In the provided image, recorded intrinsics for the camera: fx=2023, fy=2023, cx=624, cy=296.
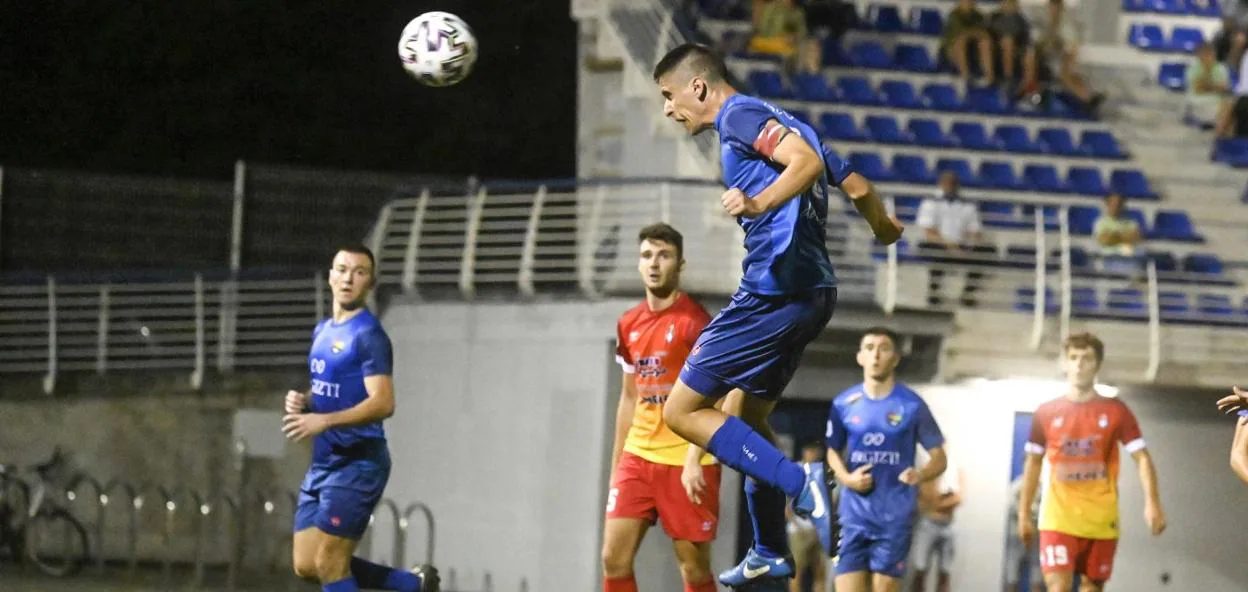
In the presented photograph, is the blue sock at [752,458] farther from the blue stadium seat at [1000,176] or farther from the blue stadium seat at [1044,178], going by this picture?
the blue stadium seat at [1044,178]

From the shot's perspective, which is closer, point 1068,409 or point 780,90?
point 1068,409

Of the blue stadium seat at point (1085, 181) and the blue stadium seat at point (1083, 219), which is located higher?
the blue stadium seat at point (1085, 181)

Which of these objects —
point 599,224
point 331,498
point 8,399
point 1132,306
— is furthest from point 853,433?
Answer: point 8,399

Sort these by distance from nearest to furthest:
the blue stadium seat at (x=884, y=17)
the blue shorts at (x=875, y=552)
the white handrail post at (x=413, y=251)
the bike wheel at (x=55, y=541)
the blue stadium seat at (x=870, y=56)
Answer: the blue shorts at (x=875, y=552) < the white handrail post at (x=413, y=251) < the bike wheel at (x=55, y=541) < the blue stadium seat at (x=870, y=56) < the blue stadium seat at (x=884, y=17)

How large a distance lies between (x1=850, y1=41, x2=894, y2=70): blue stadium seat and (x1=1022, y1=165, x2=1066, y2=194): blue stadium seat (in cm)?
203

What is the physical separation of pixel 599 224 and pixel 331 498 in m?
6.41

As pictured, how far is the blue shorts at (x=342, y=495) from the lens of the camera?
9.78 meters

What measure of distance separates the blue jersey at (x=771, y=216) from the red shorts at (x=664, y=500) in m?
2.03

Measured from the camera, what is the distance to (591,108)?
70.6 ft

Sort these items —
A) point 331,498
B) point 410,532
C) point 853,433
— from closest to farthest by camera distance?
point 331,498 → point 853,433 → point 410,532

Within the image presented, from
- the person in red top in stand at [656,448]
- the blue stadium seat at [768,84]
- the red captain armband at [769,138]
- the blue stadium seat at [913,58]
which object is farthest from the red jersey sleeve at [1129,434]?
the blue stadium seat at [913,58]

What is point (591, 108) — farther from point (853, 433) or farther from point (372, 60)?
point (853, 433)

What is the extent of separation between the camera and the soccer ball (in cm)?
1203

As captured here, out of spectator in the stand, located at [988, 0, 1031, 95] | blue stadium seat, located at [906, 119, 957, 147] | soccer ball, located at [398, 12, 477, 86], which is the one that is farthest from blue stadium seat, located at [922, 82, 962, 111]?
soccer ball, located at [398, 12, 477, 86]
